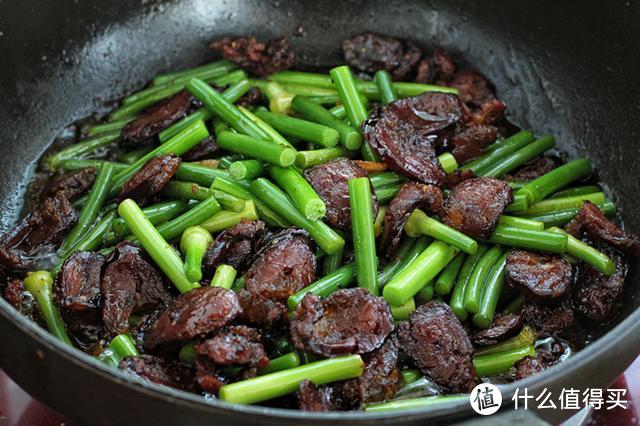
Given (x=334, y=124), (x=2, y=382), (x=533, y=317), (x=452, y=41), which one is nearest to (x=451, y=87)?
(x=452, y=41)

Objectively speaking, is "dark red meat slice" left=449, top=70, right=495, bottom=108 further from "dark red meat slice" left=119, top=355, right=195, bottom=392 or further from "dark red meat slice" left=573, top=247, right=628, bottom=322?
"dark red meat slice" left=119, top=355, right=195, bottom=392

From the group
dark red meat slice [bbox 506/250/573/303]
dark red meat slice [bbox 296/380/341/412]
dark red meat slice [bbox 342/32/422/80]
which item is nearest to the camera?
dark red meat slice [bbox 296/380/341/412]

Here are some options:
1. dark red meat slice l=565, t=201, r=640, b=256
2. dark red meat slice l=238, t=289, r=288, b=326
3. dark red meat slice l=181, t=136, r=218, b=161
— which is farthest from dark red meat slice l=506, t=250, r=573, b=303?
dark red meat slice l=181, t=136, r=218, b=161

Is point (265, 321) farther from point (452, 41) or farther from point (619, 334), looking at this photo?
point (452, 41)

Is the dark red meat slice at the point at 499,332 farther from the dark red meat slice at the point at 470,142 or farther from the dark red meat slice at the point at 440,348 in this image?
the dark red meat slice at the point at 470,142

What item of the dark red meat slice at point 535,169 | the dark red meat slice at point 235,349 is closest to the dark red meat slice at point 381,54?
the dark red meat slice at point 535,169

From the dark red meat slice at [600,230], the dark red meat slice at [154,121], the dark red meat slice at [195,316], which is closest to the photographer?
the dark red meat slice at [195,316]
